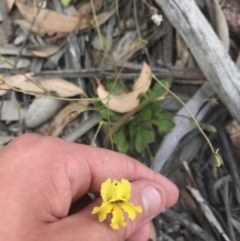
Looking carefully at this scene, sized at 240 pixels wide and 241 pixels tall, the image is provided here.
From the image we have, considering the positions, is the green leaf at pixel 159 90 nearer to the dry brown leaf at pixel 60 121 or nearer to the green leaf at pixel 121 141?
the green leaf at pixel 121 141

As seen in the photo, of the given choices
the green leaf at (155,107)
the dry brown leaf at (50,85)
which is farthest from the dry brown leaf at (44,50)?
the green leaf at (155,107)

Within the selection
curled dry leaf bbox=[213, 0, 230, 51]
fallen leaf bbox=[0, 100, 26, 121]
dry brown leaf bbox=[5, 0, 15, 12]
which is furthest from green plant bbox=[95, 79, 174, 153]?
dry brown leaf bbox=[5, 0, 15, 12]

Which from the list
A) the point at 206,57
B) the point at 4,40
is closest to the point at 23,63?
the point at 4,40

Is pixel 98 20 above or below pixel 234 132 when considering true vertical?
above

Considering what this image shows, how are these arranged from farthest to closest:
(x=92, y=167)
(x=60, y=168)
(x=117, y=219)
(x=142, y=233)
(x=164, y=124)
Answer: (x=164, y=124), (x=142, y=233), (x=92, y=167), (x=60, y=168), (x=117, y=219)

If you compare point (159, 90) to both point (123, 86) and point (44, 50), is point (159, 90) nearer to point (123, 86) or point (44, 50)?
point (123, 86)

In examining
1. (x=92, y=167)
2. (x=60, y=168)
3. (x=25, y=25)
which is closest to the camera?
(x=60, y=168)

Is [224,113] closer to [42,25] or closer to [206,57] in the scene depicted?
[206,57]

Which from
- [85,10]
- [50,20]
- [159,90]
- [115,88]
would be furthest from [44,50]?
[159,90]
